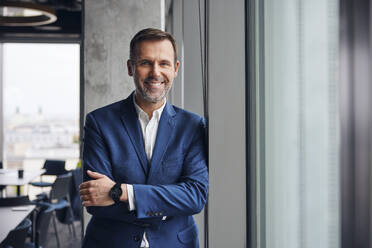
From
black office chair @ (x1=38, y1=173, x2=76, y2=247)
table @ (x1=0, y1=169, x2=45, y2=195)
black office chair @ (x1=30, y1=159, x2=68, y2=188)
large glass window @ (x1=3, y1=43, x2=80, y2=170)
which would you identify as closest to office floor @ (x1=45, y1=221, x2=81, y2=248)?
black office chair @ (x1=38, y1=173, x2=76, y2=247)

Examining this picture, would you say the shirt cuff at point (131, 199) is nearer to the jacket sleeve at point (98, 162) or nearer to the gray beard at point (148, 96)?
the jacket sleeve at point (98, 162)

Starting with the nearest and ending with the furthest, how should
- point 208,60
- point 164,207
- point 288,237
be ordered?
point 288,237, point 164,207, point 208,60

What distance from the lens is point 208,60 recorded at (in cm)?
184

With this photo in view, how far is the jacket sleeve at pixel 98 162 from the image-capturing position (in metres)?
1.61

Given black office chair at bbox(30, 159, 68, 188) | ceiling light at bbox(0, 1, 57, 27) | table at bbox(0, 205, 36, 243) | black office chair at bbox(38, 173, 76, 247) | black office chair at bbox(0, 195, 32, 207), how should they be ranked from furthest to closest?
black office chair at bbox(30, 159, 68, 188) < ceiling light at bbox(0, 1, 57, 27) < black office chair at bbox(38, 173, 76, 247) < black office chair at bbox(0, 195, 32, 207) < table at bbox(0, 205, 36, 243)

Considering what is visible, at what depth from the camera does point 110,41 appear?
3.12m

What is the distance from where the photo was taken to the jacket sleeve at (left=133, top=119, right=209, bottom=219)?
1585mm

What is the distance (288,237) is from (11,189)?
7894mm

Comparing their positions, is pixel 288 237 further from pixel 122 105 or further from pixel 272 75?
pixel 122 105

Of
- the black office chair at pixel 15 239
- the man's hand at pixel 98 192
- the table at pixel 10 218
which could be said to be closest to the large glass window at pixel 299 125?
the man's hand at pixel 98 192

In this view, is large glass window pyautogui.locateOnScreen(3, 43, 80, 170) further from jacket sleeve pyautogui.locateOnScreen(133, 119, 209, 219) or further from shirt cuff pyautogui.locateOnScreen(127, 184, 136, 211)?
shirt cuff pyautogui.locateOnScreen(127, 184, 136, 211)

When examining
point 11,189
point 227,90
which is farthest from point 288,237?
point 11,189

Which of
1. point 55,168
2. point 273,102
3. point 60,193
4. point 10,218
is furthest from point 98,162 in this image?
point 55,168

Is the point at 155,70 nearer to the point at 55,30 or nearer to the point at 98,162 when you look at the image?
the point at 98,162
